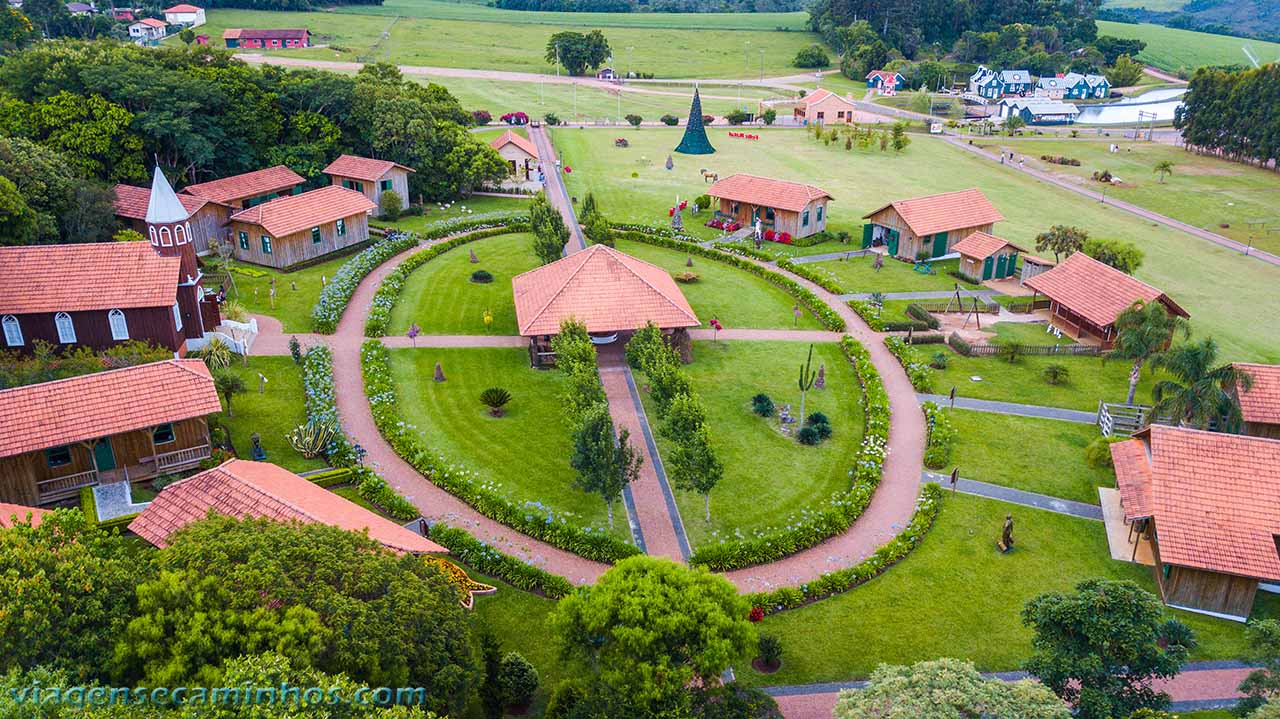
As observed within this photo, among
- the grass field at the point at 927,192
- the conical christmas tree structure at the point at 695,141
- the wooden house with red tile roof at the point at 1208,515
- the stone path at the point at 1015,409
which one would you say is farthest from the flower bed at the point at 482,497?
the conical christmas tree structure at the point at 695,141

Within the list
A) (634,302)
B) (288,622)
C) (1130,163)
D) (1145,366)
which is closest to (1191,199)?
(1130,163)

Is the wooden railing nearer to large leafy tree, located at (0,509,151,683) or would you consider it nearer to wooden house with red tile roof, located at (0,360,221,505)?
wooden house with red tile roof, located at (0,360,221,505)

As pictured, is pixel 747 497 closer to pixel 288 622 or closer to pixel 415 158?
pixel 288 622

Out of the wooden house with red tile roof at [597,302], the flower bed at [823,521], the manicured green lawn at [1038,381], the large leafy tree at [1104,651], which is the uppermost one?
the wooden house with red tile roof at [597,302]

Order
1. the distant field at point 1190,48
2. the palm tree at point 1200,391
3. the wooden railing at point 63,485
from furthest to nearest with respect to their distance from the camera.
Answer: the distant field at point 1190,48
the palm tree at point 1200,391
the wooden railing at point 63,485

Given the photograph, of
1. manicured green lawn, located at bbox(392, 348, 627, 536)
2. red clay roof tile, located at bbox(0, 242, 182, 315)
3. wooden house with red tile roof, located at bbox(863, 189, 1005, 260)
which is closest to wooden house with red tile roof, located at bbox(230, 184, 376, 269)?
red clay roof tile, located at bbox(0, 242, 182, 315)

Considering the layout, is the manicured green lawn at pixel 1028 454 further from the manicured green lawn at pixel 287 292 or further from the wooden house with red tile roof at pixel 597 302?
the manicured green lawn at pixel 287 292
